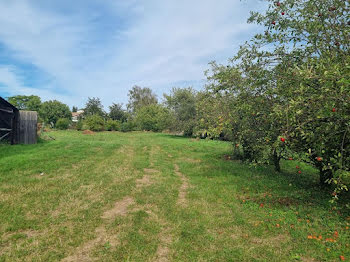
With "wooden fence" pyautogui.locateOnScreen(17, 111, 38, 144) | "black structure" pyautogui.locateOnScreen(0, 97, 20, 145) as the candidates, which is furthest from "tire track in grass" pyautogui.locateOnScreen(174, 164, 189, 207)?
"black structure" pyautogui.locateOnScreen(0, 97, 20, 145)

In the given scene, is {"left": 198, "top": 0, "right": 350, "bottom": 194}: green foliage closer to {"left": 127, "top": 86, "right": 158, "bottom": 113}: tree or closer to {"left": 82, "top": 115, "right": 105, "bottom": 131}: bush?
{"left": 82, "top": 115, "right": 105, "bottom": 131}: bush

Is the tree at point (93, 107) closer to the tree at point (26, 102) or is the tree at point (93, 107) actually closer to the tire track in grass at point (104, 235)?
the tree at point (26, 102)

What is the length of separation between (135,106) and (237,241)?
66096mm

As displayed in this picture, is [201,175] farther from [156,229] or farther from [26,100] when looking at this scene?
[26,100]

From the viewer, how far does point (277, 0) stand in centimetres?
556

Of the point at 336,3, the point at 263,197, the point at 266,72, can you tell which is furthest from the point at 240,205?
the point at 336,3

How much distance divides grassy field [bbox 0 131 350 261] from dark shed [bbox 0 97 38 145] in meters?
8.37

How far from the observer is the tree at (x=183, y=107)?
28094mm

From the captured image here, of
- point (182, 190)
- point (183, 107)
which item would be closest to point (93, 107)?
point (183, 107)

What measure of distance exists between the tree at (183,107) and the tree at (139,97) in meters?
37.0

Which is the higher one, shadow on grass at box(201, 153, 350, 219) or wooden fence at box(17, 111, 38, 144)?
wooden fence at box(17, 111, 38, 144)

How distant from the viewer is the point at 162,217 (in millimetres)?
4984

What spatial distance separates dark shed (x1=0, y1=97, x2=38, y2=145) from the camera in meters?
14.6

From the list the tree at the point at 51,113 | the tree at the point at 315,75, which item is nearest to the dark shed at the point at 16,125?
the tree at the point at 315,75
